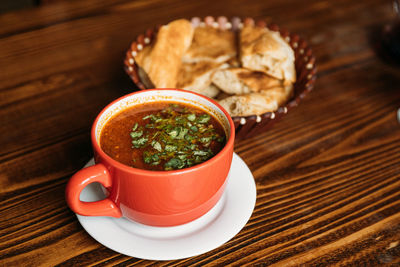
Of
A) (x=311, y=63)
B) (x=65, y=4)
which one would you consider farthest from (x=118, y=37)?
(x=311, y=63)

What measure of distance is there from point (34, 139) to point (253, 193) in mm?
706

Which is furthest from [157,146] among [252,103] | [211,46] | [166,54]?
[211,46]

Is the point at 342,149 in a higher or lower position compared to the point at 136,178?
lower

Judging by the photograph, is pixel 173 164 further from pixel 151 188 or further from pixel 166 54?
pixel 166 54

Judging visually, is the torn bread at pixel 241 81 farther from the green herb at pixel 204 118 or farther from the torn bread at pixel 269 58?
the green herb at pixel 204 118

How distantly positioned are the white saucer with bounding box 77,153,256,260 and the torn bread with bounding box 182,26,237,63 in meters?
0.62

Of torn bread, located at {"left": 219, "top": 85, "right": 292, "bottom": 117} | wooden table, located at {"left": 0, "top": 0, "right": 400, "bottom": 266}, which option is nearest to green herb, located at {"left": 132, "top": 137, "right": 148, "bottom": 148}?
wooden table, located at {"left": 0, "top": 0, "right": 400, "bottom": 266}

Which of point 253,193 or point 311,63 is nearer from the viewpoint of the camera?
point 253,193

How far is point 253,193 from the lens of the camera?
1002 mm

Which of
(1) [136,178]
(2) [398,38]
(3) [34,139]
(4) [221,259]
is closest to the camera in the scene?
(1) [136,178]

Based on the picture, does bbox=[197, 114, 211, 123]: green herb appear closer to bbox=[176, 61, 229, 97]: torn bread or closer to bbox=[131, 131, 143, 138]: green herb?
bbox=[131, 131, 143, 138]: green herb

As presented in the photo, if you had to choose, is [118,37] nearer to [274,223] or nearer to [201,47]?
[201,47]

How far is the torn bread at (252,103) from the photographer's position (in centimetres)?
122

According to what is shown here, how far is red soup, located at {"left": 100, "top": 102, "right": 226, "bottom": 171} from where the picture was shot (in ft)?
2.89
